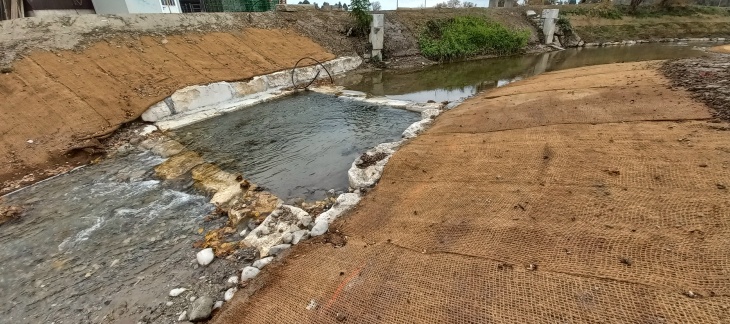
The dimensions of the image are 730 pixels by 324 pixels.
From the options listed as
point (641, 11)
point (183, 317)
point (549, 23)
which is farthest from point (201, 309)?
point (641, 11)

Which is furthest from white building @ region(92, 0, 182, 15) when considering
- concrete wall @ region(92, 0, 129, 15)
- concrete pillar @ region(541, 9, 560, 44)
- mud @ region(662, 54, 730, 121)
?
concrete pillar @ region(541, 9, 560, 44)

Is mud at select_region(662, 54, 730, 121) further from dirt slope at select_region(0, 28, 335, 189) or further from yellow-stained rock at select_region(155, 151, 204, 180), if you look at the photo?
dirt slope at select_region(0, 28, 335, 189)

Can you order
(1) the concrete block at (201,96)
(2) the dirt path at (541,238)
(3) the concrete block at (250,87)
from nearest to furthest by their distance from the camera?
(2) the dirt path at (541,238) → (1) the concrete block at (201,96) → (3) the concrete block at (250,87)

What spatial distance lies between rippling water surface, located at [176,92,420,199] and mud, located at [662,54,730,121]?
21.1 feet

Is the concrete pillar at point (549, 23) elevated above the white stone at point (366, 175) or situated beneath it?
elevated above

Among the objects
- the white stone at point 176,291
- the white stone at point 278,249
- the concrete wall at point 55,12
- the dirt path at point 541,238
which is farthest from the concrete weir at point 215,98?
the dirt path at point 541,238

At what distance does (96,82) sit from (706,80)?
16588 mm

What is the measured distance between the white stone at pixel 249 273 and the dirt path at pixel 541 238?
24cm

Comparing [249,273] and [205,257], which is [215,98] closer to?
[205,257]

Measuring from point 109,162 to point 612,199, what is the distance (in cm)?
1023

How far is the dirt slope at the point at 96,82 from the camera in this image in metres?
8.19

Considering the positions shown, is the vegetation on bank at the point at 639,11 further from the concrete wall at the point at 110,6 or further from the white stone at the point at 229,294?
the white stone at the point at 229,294

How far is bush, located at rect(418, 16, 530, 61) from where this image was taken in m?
21.4

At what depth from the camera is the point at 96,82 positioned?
1037 centimetres
